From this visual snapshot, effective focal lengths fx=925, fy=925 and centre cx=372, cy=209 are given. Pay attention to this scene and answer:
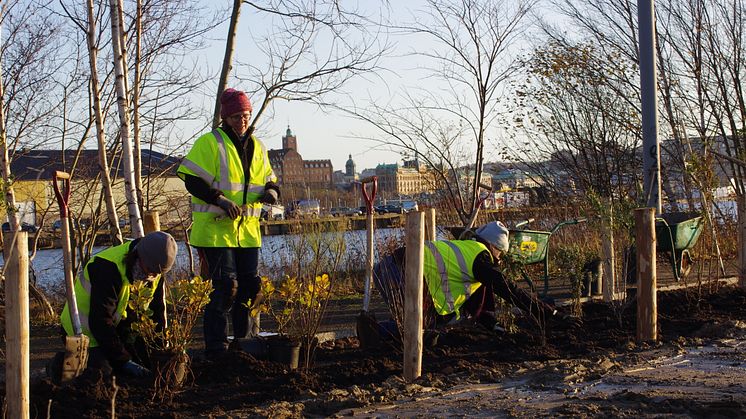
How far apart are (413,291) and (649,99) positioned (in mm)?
6219

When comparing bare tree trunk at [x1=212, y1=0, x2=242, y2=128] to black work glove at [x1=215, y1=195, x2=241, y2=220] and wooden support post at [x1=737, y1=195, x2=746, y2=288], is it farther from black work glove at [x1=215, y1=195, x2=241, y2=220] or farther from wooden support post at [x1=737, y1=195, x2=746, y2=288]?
wooden support post at [x1=737, y1=195, x2=746, y2=288]

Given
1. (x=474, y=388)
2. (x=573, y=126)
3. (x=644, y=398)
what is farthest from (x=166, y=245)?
(x=573, y=126)

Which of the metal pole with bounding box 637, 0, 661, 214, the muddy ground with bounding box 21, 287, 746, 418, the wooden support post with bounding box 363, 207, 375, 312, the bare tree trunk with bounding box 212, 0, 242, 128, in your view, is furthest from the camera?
the metal pole with bounding box 637, 0, 661, 214

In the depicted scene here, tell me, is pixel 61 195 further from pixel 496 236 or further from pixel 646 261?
pixel 646 261

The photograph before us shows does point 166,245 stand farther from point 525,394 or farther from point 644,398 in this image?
point 644,398

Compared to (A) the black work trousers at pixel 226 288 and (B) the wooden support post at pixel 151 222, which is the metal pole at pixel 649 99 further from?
(B) the wooden support post at pixel 151 222

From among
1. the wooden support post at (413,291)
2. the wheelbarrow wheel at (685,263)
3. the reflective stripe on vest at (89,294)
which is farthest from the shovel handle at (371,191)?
the wheelbarrow wheel at (685,263)

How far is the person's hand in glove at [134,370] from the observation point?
5.86 m

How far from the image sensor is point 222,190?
22.1 feet

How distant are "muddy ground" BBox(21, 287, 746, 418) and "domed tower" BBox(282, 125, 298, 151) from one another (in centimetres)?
476

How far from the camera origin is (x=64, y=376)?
560 cm

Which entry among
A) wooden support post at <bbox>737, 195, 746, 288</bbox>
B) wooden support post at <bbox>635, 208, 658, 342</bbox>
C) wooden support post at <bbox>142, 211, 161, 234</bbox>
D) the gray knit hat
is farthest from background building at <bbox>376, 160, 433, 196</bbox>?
the gray knit hat

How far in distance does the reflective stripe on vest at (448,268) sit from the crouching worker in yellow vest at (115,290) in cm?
220

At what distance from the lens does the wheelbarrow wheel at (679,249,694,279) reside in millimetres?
10925
